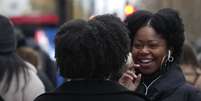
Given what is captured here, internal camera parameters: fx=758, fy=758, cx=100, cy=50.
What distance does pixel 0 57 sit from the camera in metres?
5.38

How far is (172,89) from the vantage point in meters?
4.63

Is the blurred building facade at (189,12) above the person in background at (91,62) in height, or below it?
below

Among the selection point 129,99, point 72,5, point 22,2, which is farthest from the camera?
point 22,2

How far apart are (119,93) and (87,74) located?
0.19 m

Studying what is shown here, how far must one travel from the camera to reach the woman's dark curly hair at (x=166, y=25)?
478 centimetres

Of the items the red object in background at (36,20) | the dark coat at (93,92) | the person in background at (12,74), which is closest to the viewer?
the dark coat at (93,92)

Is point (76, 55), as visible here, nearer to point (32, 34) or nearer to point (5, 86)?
point (5, 86)

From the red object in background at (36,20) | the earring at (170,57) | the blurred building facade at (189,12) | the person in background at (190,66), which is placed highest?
the earring at (170,57)

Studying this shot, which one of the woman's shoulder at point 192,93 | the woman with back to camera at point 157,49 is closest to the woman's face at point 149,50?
the woman with back to camera at point 157,49

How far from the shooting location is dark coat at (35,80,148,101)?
3895mm

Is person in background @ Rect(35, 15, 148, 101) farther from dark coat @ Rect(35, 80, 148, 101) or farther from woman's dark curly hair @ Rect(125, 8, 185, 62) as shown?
woman's dark curly hair @ Rect(125, 8, 185, 62)

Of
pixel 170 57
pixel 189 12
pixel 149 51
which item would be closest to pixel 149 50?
pixel 149 51

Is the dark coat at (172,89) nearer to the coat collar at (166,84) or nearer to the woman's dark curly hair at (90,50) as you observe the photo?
the coat collar at (166,84)

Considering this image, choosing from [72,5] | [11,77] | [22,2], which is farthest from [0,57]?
A: [22,2]
